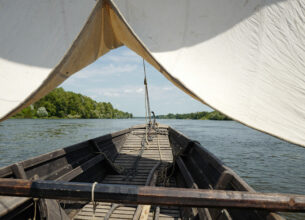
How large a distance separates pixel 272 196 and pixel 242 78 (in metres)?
1.20

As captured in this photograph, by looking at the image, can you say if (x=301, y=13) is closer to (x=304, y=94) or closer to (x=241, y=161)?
(x=304, y=94)

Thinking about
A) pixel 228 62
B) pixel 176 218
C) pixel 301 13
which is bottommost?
pixel 176 218

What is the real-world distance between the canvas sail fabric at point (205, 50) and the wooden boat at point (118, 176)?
3.47 feet

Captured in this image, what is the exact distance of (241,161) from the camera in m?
14.2

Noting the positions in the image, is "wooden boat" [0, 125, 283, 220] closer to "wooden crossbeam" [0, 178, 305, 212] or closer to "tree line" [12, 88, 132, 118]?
"wooden crossbeam" [0, 178, 305, 212]

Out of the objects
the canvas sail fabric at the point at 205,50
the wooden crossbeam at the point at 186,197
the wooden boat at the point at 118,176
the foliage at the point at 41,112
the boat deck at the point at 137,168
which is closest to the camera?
the wooden crossbeam at the point at 186,197

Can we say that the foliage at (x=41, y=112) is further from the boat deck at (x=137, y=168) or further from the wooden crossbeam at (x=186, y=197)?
the wooden crossbeam at (x=186, y=197)

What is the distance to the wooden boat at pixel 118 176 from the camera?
2576mm

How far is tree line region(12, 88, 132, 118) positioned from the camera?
69.4 m

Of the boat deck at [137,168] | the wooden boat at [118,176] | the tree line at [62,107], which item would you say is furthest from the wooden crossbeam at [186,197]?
the tree line at [62,107]

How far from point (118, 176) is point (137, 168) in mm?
704

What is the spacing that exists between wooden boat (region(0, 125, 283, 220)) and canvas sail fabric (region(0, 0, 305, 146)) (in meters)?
1.06

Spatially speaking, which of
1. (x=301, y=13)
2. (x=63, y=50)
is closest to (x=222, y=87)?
(x=301, y=13)

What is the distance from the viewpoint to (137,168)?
18.9ft
